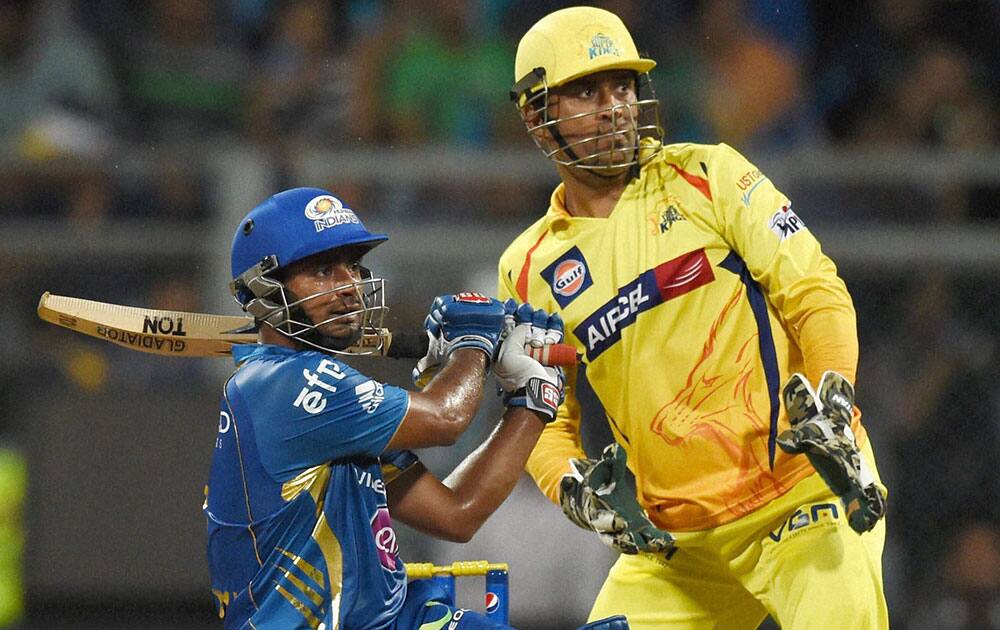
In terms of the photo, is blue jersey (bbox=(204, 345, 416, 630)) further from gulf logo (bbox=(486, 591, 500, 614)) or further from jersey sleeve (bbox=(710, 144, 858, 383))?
jersey sleeve (bbox=(710, 144, 858, 383))

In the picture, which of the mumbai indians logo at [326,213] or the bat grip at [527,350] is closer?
the mumbai indians logo at [326,213]

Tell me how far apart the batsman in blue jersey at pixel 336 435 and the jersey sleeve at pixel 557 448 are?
462mm

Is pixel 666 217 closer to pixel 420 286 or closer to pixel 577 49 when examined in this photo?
pixel 577 49

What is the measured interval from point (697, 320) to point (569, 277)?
0.45m

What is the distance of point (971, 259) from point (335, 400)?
14.7 ft

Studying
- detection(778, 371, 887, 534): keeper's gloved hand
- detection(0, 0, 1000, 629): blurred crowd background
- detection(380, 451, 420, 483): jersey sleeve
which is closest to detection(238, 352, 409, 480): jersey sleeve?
detection(380, 451, 420, 483): jersey sleeve

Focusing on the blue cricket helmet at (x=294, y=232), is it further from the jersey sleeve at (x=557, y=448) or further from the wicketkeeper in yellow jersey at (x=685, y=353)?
the jersey sleeve at (x=557, y=448)

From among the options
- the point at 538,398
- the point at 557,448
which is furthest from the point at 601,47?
the point at 557,448

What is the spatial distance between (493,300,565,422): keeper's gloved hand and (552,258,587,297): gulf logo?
1.05ft

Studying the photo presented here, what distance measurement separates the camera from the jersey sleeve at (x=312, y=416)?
164 inches

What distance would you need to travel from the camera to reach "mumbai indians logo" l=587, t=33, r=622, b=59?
4934 mm

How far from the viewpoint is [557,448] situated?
16.7 ft

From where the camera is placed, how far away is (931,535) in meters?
7.55

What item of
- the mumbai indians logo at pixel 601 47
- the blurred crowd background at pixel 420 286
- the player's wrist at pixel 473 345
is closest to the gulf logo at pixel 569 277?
the player's wrist at pixel 473 345
